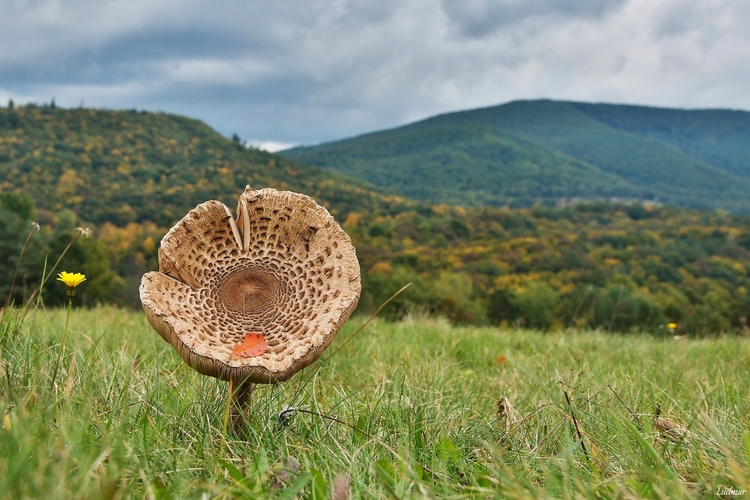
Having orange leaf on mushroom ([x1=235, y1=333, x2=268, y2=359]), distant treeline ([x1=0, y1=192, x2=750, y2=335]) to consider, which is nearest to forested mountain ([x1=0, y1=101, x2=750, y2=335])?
distant treeline ([x1=0, y1=192, x2=750, y2=335])

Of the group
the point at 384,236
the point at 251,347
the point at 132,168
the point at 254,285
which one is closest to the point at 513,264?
the point at 384,236

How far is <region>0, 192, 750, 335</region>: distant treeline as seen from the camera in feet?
121

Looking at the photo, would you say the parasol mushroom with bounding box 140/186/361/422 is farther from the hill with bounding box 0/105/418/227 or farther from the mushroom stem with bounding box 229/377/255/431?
the hill with bounding box 0/105/418/227

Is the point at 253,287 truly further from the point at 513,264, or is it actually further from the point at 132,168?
the point at 132,168

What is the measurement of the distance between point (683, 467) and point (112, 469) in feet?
6.21

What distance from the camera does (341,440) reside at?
2354 millimetres

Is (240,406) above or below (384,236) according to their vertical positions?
above

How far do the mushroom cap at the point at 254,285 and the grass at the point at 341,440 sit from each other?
307 mm

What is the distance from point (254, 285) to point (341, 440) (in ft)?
2.70

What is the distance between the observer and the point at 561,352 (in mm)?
5312

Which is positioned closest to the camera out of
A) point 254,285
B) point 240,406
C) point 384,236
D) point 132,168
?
point 240,406

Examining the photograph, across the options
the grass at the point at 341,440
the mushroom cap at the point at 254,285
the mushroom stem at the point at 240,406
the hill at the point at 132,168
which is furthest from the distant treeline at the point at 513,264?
the hill at the point at 132,168

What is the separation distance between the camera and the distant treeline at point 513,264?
37000mm

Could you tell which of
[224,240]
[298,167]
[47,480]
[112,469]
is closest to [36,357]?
[224,240]
